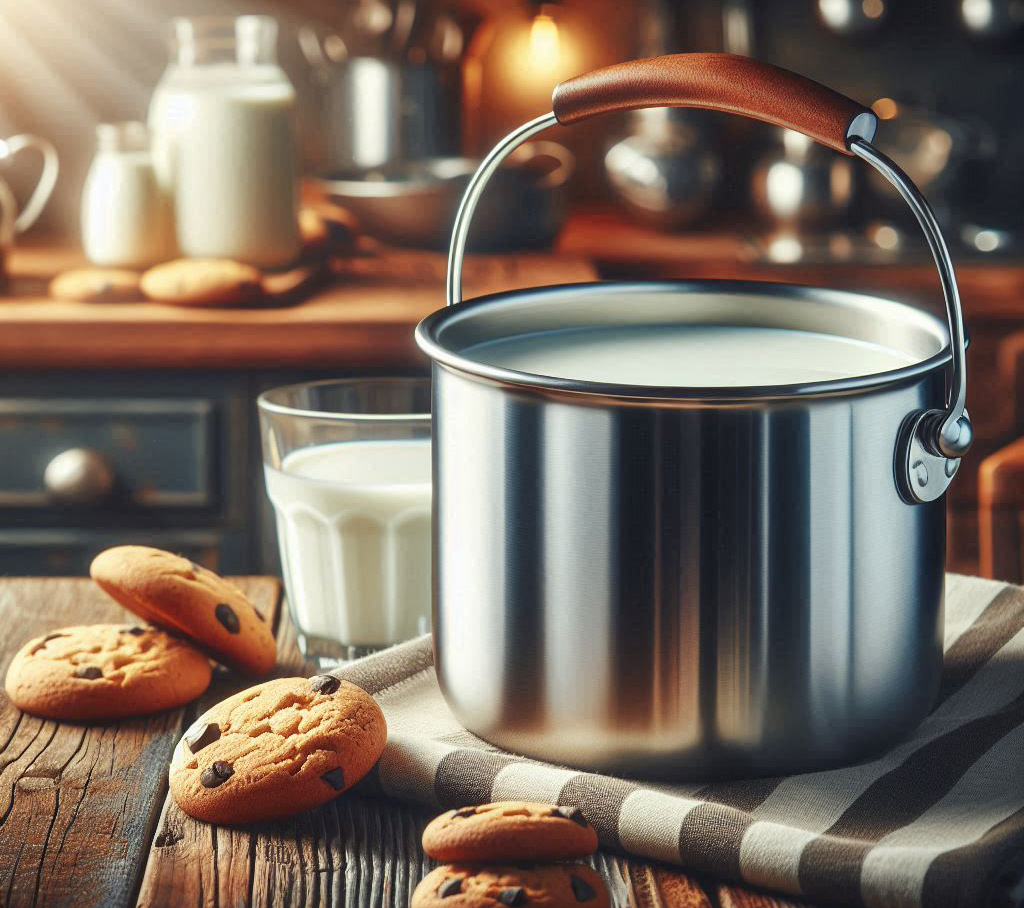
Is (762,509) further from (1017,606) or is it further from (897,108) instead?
(897,108)

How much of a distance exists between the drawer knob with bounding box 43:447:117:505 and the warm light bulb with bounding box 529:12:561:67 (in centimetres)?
111

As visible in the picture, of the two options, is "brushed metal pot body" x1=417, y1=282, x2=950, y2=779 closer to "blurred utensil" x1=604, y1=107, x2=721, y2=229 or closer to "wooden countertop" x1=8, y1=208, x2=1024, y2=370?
"wooden countertop" x1=8, y1=208, x2=1024, y2=370

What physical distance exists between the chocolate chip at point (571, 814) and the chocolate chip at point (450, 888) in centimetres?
4

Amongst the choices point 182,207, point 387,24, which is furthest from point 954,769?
point 387,24

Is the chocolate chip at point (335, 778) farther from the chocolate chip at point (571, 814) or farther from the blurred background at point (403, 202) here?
the blurred background at point (403, 202)

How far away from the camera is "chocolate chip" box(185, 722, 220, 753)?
0.57 metres

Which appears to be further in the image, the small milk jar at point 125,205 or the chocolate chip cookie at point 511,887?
the small milk jar at point 125,205

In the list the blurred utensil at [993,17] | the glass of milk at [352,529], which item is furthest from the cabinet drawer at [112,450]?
the blurred utensil at [993,17]

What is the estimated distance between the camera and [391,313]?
155 centimetres

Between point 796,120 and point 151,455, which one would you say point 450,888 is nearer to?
point 796,120

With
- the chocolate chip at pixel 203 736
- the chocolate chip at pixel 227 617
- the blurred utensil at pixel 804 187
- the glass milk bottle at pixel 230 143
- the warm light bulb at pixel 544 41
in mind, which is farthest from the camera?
the warm light bulb at pixel 544 41

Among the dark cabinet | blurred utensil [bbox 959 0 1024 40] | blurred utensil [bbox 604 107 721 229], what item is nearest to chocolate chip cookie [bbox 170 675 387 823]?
the dark cabinet

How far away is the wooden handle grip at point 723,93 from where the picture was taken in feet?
1.90

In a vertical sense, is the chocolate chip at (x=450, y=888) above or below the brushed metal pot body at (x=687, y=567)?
below
